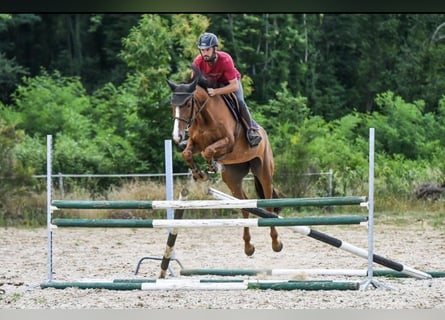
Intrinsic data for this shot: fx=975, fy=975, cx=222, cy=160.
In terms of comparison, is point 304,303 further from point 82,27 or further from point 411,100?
point 82,27

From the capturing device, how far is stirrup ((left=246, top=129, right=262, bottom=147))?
5870 millimetres

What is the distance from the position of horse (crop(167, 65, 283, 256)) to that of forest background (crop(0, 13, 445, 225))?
13.5 ft

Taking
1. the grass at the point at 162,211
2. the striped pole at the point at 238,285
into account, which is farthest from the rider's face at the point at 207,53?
the grass at the point at 162,211

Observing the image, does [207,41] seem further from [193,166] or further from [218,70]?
[193,166]

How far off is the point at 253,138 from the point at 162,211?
456 cm

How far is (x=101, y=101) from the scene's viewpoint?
15.1 metres

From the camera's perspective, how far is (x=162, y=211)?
1033cm

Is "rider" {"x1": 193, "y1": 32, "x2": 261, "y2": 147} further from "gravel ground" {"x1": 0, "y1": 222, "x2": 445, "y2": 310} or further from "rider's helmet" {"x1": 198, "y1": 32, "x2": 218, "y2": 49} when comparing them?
"gravel ground" {"x1": 0, "y1": 222, "x2": 445, "y2": 310}

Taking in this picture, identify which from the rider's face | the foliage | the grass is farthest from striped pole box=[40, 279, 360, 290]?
the foliage

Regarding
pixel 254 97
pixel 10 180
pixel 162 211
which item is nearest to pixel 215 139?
pixel 162 211

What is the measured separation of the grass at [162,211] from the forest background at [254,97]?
0.03m

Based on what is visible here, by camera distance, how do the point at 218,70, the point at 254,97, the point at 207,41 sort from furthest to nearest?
1. the point at 254,97
2. the point at 218,70
3. the point at 207,41

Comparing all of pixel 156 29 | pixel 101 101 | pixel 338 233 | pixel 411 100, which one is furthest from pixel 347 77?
pixel 338 233

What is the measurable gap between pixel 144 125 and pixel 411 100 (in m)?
5.40
